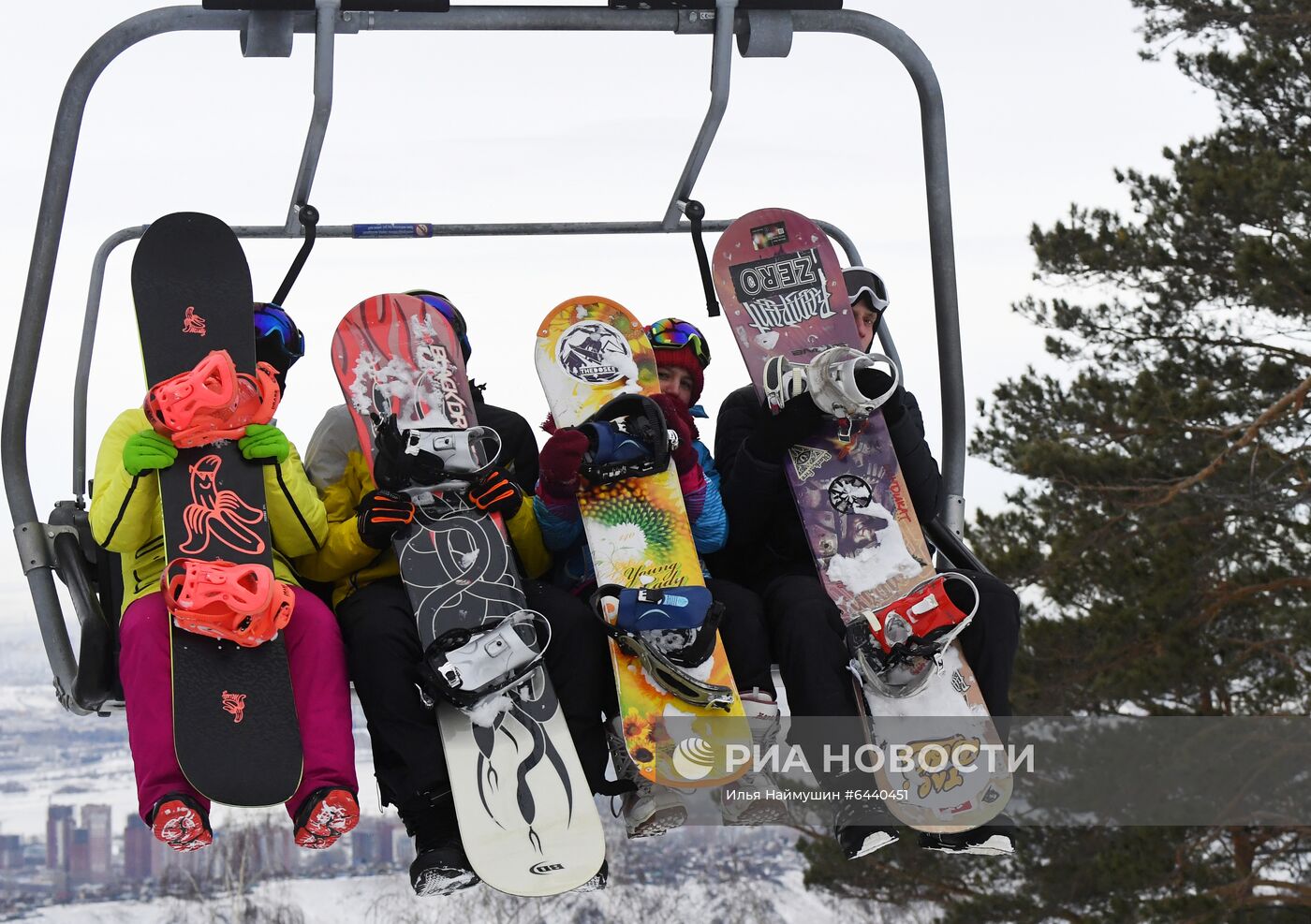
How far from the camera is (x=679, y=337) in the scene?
423 centimetres

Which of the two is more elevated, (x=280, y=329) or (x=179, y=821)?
(x=280, y=329)

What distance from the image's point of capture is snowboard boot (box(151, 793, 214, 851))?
325cm

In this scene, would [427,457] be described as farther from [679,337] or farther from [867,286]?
[867,286]

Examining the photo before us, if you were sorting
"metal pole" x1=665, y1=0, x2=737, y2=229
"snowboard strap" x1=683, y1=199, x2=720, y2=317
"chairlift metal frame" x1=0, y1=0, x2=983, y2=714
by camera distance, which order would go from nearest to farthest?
"chairlift metal frame" x1=0, y1=0, x2=983, y2=714, "metal pole" x1=665, y1=0, x2=737, y2=229, "snowboard strap" x1=683, y1=199, x2=720, y2=317

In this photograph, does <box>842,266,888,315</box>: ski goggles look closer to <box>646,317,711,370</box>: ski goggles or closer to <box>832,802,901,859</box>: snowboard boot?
<box>646,317,711,370</box>: ski goggles

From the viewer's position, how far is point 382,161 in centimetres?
549

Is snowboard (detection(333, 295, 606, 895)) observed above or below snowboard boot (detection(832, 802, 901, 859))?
above

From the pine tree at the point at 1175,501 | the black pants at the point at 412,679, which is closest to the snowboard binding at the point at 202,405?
the black pants at the point at 412,679

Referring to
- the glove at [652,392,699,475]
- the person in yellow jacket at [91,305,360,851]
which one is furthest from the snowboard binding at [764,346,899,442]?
the person in yellow jacket at [91,305,360,851]

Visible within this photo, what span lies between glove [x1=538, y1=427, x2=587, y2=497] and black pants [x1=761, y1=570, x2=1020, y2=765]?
1.89 feet

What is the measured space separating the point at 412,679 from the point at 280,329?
0.95 meters

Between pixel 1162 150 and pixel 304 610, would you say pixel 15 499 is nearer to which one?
pixel 304 610

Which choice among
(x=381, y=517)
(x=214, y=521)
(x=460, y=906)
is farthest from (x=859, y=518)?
(x=460, y=906)

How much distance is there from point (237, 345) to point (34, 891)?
2101cm
